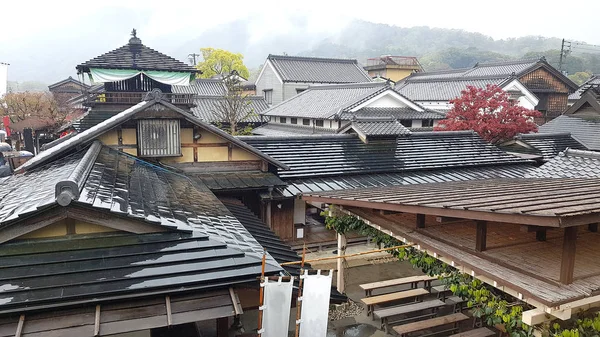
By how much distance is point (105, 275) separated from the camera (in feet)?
17.2

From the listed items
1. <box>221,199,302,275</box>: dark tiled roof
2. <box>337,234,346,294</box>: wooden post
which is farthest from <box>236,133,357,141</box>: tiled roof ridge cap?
<box>337,234,346,294</box>: wooden post

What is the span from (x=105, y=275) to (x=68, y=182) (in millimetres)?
1443

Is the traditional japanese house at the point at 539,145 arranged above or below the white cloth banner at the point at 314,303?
above

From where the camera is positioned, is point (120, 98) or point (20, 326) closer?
point (20, 326)

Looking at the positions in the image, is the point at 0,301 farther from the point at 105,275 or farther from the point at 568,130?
the point at 568,130

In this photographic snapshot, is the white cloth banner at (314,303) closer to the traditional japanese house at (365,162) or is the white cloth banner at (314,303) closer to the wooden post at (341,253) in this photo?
the wooden post at (341,253)

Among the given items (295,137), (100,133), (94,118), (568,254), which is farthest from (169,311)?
(94,118)

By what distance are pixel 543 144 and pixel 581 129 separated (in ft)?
16.4

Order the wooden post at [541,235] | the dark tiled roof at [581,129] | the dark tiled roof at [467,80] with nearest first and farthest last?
the wooden post at [541,235] → the dark tiled roof at [581,129] → the dark tiled roof at [467,80]

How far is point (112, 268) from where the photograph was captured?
17.6 ft

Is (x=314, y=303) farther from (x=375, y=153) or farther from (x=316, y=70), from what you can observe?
(x=316, y=70)

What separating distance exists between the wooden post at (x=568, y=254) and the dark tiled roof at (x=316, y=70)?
4024 centimetres

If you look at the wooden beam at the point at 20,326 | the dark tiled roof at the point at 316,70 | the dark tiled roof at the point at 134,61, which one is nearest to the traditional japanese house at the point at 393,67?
the dark tiled roof at the point at 316,70

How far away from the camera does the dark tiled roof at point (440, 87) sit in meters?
37.3
